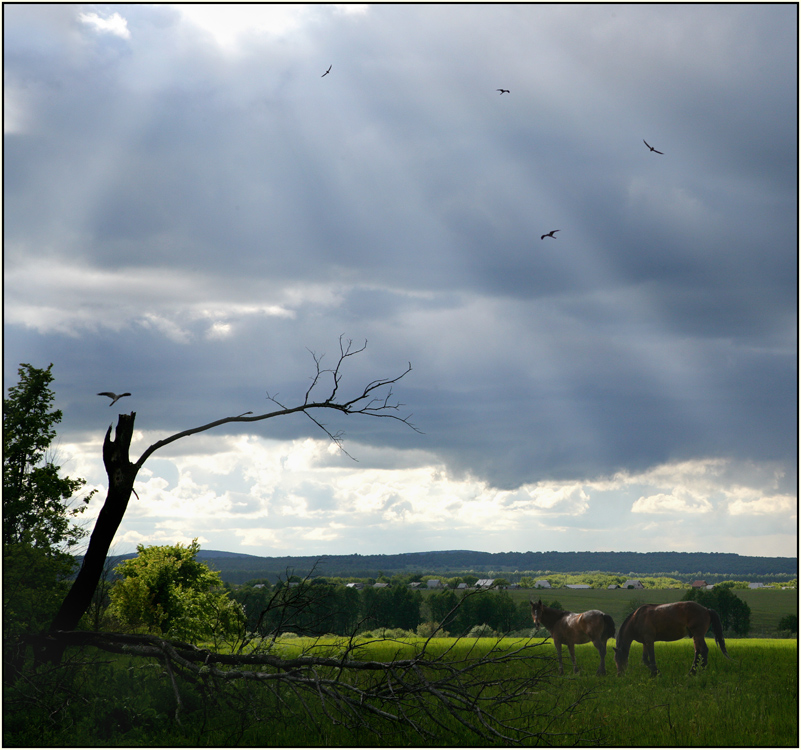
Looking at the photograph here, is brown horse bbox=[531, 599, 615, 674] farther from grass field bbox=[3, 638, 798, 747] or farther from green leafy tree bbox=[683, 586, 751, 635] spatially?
green leafy tree bbox=[683, 586, 751, 635]

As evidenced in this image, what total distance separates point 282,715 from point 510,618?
165 ft

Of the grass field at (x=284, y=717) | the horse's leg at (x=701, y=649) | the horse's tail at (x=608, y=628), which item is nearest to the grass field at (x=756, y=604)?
the horse's leg at (x=701, y=649)

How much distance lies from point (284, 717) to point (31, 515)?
7.07 metres

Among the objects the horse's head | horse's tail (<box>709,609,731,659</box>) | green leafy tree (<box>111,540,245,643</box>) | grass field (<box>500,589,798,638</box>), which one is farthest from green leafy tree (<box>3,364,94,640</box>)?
grass field (<box>500,589,798,638</box>)

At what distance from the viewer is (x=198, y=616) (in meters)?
23.5

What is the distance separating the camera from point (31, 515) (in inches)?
561

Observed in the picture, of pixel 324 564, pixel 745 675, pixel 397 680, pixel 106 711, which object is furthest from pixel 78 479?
pixel 745 675

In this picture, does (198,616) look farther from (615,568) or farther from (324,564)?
(615,568)

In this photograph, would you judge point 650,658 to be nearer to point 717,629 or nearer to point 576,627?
point 576,627

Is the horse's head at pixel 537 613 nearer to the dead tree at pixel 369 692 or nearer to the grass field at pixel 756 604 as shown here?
the dead tree at pixel 369 692

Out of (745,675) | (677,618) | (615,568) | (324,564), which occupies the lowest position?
(615,568)

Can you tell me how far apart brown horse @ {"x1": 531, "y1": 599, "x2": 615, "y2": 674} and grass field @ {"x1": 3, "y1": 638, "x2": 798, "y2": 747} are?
277cm

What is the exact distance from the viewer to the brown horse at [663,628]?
17.3 m

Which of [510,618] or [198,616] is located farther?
[510,618]
